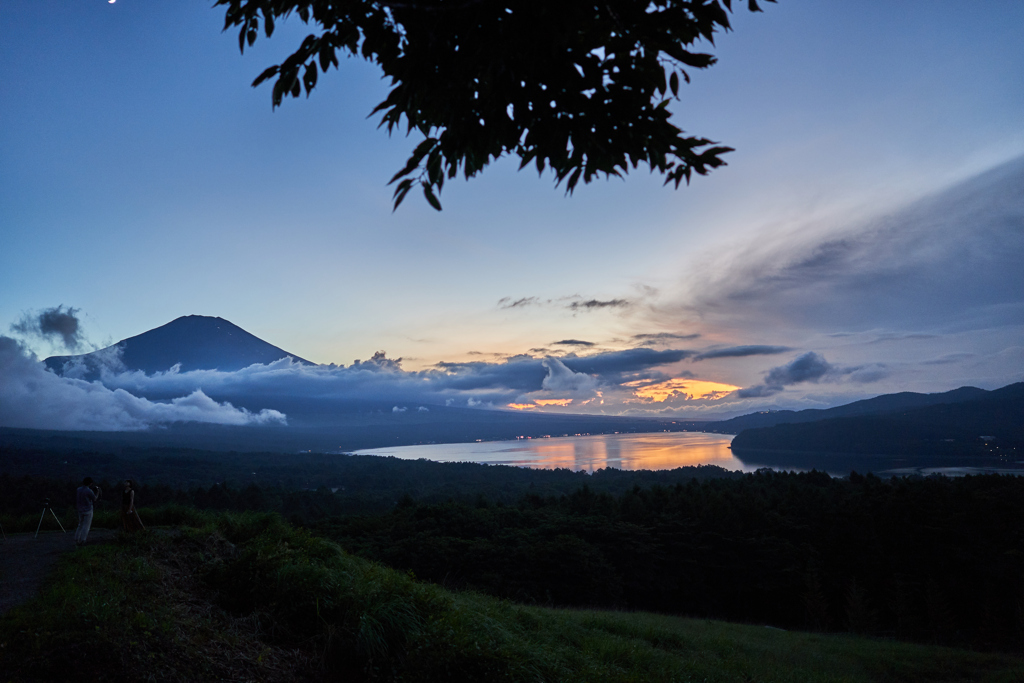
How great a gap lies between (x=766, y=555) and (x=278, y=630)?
103 ft

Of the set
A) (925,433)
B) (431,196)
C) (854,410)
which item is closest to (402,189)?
(431,196)

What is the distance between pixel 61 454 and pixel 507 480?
7622cm

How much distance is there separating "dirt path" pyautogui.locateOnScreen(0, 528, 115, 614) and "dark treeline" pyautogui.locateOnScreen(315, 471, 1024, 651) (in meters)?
17.9

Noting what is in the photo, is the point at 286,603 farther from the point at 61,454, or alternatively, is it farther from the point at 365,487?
the point at 61,454

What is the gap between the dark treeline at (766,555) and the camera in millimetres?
26031

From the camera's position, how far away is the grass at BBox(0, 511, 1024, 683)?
3861 mm

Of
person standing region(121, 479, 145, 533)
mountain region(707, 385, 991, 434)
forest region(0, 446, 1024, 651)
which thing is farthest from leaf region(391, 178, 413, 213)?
mountain region(707, 385, 991, 434)

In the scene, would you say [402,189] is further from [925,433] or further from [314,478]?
[925,433]

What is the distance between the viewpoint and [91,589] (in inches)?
188

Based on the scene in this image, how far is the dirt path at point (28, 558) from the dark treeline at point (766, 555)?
17.9 meters

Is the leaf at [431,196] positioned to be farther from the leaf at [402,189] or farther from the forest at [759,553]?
the forest at [759,553]

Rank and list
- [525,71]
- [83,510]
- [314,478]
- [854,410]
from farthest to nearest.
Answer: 1. [854,410]
2. [314,478]
3. [83,510]
4. [525,71]

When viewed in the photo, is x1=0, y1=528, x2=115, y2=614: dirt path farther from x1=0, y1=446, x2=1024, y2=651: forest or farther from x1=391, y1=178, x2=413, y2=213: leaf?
x1=0, y1=446, x2=1024, y2=651: forest

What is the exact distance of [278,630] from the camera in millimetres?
5223
